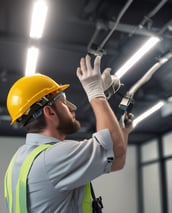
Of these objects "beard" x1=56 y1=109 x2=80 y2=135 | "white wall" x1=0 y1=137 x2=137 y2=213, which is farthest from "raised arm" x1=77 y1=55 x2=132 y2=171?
"white wall" x1=0 y1=137 x2=137 y2=213

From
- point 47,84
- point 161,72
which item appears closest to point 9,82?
point 161,72

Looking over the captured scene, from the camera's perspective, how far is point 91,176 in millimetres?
986

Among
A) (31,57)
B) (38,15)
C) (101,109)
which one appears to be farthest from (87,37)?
(101,109)

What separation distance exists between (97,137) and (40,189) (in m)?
0.24

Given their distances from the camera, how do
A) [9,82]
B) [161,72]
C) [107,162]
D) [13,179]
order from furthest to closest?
[9,82]
[161,72]
[13,179]
[107,162]

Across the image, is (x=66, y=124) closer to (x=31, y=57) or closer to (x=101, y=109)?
(x=101, y=109)

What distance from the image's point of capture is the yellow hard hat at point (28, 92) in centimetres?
119

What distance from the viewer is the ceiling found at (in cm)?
294

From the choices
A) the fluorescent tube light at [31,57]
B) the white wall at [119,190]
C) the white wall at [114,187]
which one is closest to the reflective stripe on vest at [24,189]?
the fluorescent tube light at [31,57]

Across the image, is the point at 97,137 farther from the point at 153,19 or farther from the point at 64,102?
the point at 153,19

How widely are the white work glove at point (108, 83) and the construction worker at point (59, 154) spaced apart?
0.15 metres

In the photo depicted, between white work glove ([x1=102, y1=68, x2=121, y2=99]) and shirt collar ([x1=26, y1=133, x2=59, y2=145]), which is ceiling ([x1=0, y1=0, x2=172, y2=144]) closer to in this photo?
white work glove ([x1=102, y1=68, x2=121, y2=99])

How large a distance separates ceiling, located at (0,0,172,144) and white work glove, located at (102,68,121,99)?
3.13 ft

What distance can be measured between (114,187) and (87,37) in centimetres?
537
